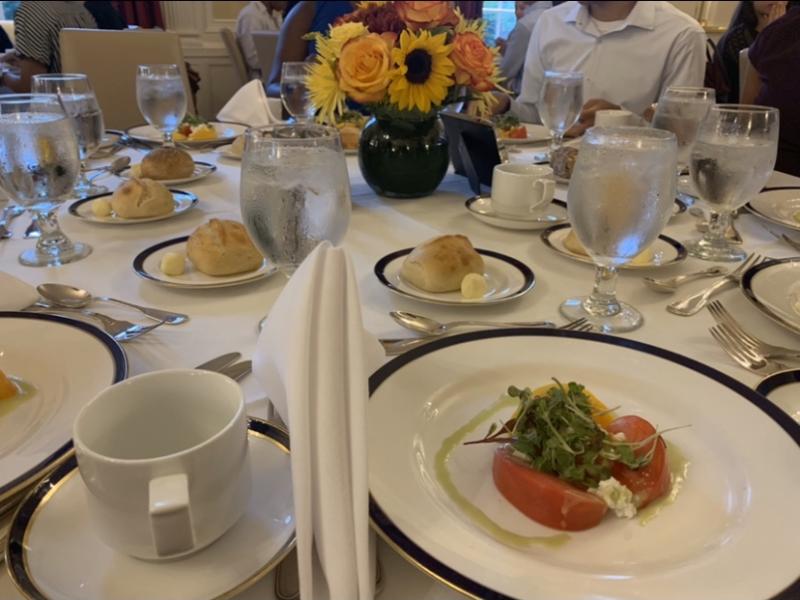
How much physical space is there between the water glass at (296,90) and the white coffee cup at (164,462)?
133cm

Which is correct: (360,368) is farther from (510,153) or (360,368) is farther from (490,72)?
(510,153)

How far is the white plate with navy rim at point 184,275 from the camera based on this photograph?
2.94 feet

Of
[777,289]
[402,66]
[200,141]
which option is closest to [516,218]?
[402,66]

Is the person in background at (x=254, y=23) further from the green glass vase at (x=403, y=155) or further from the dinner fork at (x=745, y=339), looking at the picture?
the dinner fork at (x=745, y=339)

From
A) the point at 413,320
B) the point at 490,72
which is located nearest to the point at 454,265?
the point at 413,320

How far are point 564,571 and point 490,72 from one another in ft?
3.53

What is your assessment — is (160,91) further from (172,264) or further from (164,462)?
(164,462)

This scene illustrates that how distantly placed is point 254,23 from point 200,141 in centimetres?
452

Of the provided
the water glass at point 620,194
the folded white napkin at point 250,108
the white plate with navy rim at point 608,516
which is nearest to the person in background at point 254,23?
the folded white napkin at point 250,108

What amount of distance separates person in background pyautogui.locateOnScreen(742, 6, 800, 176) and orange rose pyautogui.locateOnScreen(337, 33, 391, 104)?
5.28ft

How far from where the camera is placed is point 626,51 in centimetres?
284

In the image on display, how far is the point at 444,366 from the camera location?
0.67m

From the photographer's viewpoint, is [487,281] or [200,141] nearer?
[487,281]

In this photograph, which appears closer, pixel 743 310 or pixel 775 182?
pixel 743 310
